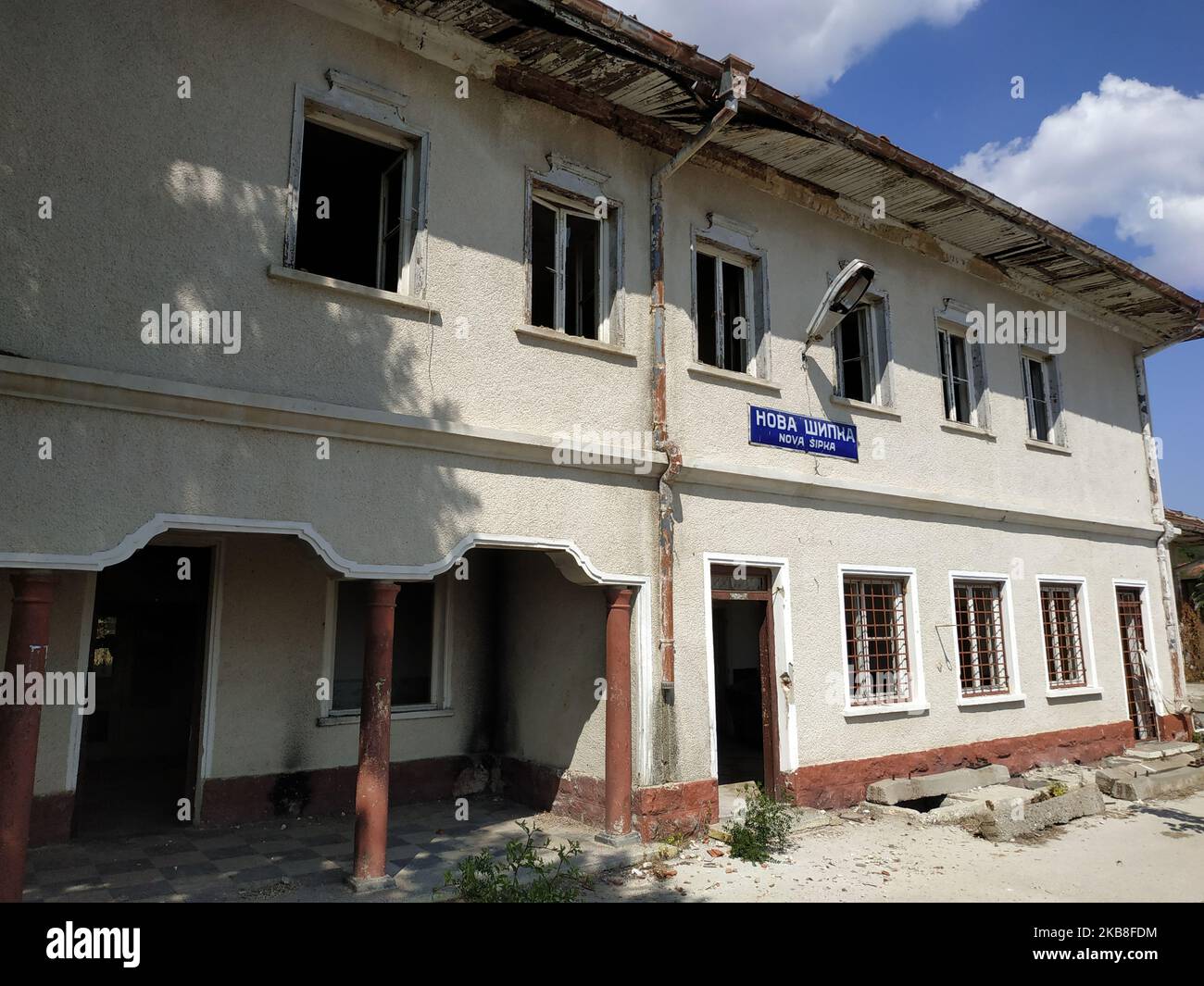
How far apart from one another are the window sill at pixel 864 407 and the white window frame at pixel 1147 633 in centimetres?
545

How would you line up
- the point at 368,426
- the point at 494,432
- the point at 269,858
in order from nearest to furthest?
the point at 368,426 → the point at 269,858 → the point at 494,432

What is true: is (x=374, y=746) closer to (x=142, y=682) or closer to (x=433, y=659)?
(x=433, y=659)

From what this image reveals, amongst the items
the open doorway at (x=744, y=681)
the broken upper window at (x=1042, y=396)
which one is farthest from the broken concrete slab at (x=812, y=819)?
the broken upper window at (x=1042, y=396)

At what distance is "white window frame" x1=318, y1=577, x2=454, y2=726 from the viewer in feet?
26.6

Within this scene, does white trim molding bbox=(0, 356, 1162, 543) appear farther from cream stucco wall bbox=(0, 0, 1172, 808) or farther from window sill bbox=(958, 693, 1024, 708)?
window sill bbox=(958, 693, 1024, 708)

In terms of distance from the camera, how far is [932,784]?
9086 millimetres

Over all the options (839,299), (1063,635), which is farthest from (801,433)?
(1063,635)

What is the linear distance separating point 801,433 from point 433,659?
4.57 meters

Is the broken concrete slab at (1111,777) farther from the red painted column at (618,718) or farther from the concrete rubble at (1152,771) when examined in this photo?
the red painted column at (618,718)

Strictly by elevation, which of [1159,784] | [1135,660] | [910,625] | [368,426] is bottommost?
[1159,784]

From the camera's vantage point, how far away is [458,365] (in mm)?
6738

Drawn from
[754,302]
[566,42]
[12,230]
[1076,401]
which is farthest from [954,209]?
[12,230]

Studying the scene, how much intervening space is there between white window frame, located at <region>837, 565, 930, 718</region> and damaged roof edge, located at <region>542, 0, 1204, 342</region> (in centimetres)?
441
